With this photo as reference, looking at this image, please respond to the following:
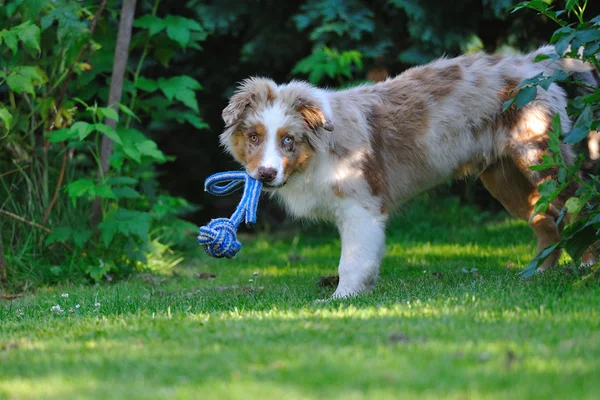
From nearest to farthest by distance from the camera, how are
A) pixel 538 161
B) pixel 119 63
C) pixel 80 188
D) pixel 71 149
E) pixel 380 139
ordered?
pixel 538 161 < pixel 380 139 < pixel 80 188 < pixel 119 63 < pixel 71 149

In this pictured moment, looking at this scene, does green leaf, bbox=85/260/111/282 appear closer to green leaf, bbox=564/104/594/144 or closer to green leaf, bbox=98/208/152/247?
green leaf, bbox=98/208/152/247

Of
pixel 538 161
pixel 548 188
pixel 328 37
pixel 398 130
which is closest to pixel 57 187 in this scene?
pixel 398 130

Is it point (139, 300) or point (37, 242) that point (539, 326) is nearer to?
point (139, 300)

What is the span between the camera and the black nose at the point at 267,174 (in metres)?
5.20

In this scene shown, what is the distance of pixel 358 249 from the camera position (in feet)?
Result: 18.3

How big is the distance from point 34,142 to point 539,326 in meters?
5.10

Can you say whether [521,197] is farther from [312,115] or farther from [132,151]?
[132,151]

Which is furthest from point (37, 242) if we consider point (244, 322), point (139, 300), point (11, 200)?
point (244, 322)

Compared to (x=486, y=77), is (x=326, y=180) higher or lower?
lower

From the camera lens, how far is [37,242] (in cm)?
716

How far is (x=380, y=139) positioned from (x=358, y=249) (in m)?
0.86

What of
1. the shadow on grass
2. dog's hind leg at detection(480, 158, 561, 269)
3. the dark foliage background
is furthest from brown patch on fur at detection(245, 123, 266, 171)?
the dark foliage background

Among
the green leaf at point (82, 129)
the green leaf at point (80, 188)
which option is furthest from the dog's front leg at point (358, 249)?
the green leaf at point (80, 188)

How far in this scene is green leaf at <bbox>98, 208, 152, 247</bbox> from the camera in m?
6.87
